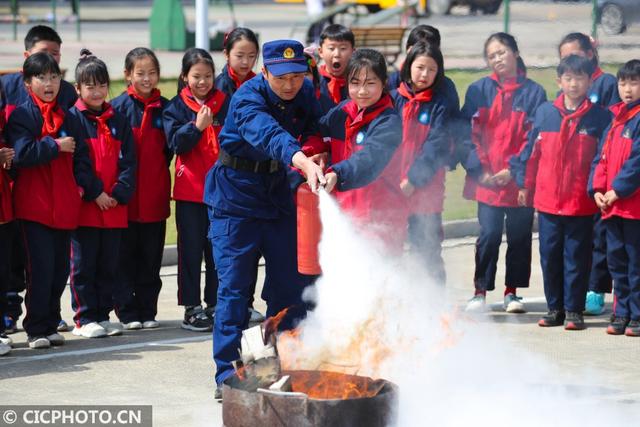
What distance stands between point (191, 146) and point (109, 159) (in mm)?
537

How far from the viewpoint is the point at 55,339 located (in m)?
8.08

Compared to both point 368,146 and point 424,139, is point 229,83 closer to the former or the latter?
point 424,139

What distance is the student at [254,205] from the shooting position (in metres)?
6.68

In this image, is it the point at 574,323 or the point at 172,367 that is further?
the point at 574,323

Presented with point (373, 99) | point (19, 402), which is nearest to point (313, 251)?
point (373, 99)

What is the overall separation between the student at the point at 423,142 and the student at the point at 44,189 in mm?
2128

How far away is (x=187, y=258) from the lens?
339 inches

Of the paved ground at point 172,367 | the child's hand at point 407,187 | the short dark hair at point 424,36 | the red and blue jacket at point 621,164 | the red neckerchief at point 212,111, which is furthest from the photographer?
the short dark hair at point 424,36

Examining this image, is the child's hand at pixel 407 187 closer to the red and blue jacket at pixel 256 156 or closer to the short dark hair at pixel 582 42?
the red and blue jacket at pixel 256 156

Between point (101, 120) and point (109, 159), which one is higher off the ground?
point (101, 120)

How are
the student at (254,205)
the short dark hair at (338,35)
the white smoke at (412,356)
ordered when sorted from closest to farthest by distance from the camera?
the white smoke at (412,356) < the student at (254,205) < the short dark hair at (338,35)

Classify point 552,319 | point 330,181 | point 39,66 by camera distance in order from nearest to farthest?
point 330,181 < point 39,66 < point 552,319

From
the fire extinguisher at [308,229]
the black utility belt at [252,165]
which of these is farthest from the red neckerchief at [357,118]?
the fire extinguisher at [308,229]

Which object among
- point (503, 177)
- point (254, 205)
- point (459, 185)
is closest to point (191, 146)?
point (254, 205)
